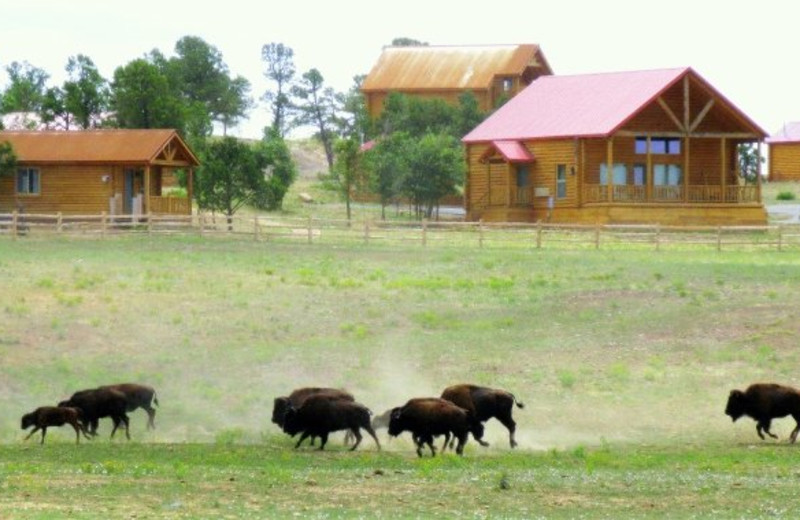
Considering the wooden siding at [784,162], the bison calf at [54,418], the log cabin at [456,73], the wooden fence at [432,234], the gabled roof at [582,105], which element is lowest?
the bison calf at [54,418]

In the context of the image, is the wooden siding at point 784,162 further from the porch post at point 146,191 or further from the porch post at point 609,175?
the porch post at point 146,191

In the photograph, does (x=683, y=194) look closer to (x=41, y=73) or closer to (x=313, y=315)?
(x=313, y=315)

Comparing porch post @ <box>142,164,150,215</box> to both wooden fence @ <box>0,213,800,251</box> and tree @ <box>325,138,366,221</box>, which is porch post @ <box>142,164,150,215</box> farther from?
tree @ <box>325,138,366,221</box>

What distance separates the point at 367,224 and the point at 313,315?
21.3 m

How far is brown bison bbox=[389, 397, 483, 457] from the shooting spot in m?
25.8

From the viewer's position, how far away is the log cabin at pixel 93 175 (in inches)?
2916

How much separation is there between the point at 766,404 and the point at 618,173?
52.6m

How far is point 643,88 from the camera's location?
264ft

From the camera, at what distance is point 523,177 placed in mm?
84062

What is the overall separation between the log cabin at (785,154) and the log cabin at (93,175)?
44688 millimetres

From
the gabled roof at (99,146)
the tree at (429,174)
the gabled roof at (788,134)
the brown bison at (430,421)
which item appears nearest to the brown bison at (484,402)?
the brown bison at (430,421)

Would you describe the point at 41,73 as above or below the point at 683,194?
above

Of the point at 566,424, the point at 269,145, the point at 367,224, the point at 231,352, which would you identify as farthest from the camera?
→ the point at 269,145

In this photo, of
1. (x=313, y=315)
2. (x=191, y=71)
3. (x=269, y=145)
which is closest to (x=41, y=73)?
(x=191, y=71)
